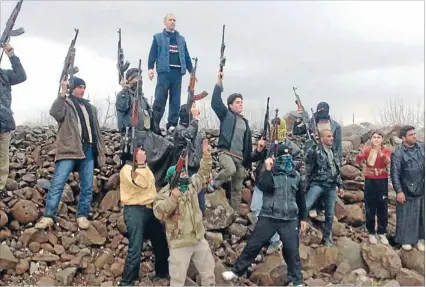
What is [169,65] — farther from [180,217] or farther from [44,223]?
[180,217]

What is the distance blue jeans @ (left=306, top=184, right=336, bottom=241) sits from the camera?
8242 millimetres

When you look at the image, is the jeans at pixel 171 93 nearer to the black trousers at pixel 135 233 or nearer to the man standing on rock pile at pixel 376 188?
the black trousers at pixel 135 233

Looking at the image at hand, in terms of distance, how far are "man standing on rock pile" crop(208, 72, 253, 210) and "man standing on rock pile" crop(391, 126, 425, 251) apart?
2.28 meters

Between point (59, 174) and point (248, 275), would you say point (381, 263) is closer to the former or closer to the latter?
point (248, 275)

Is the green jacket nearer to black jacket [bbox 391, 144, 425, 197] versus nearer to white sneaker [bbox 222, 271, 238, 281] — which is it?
Answer: white sneaker [bbox 222, 271, 238, 281]

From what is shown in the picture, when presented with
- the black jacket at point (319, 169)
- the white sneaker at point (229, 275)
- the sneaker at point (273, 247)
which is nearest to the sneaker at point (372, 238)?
the black jacket at point (319, 169)

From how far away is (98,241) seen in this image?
7.84m

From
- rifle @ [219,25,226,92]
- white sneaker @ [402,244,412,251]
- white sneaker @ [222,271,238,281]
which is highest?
rifle @ [219,25,226,92]

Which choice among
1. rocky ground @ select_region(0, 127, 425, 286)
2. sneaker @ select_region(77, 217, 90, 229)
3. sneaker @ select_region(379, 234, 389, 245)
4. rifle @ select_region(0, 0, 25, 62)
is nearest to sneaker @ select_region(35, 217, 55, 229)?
rocky ground @ select_region(0, 127, 425, 286)

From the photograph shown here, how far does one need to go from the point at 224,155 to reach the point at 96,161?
1891 millimetres

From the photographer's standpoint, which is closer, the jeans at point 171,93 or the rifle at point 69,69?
the rifle at point 69,69

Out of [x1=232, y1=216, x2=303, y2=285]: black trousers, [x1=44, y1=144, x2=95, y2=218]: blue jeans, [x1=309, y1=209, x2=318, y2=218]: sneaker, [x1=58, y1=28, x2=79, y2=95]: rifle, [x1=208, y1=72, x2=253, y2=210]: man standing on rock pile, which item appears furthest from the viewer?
[x1=309, y1=209, x2=318, y2=218]: sneaker

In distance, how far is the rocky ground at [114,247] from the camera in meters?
7.29

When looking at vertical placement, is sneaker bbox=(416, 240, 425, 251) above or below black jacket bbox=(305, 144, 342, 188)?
below
